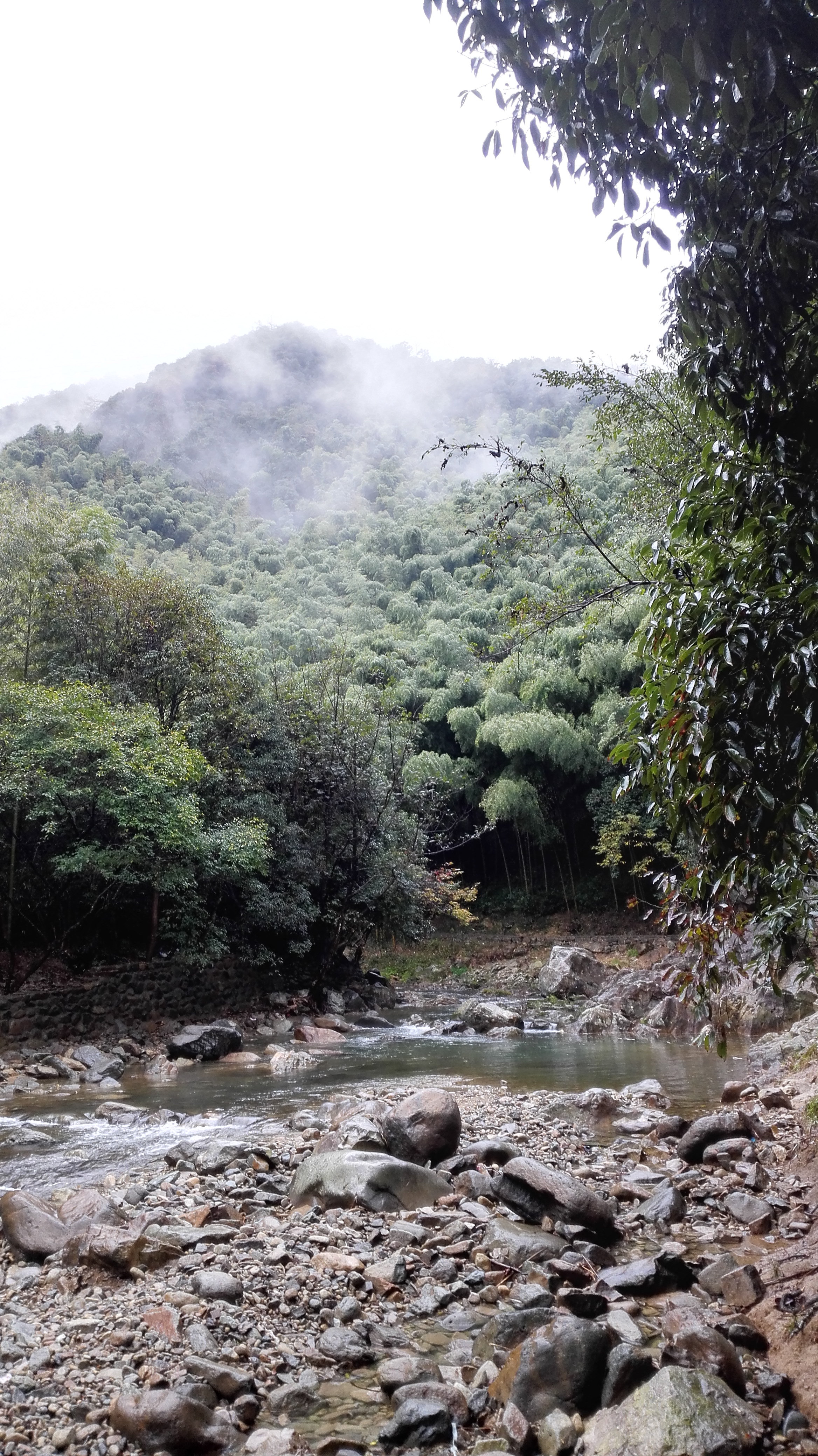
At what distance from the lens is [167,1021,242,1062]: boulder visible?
12367 mm

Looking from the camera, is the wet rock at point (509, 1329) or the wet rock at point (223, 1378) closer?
the wet rock at point (223, 1378)

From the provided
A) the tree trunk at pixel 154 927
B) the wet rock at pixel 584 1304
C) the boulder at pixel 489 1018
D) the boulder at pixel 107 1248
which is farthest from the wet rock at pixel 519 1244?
the tree trunk at pixel 154 927

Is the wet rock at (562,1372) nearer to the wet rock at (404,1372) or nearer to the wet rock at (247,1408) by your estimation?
the wet rock at (404,1372)

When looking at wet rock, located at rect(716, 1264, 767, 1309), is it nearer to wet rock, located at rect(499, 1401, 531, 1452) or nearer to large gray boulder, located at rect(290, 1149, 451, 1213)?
wet rock, located at rect(499, 1401, 531, 1452)

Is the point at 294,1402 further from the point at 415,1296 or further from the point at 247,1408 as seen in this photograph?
the point at 415,1296

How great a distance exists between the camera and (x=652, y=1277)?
13.2 feet

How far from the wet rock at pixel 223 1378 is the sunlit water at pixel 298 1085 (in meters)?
3.47

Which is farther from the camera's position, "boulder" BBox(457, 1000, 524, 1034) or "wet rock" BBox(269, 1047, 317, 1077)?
"boulder" BBox(457, 1000, 524, 1034)

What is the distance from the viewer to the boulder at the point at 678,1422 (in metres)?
2.63

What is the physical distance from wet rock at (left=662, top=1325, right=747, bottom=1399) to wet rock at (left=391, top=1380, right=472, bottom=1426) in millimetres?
745

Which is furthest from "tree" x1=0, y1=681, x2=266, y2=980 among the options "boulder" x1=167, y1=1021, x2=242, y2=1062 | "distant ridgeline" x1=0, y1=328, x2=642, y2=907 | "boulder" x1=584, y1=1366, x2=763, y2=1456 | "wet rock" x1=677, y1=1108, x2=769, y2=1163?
"boulder" x1=584, y1=1366, x2=763, y2=1456

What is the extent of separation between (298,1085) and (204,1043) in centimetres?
289

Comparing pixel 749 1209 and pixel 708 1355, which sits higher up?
pixel 708 1355

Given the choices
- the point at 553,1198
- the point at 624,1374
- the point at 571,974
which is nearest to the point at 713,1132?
the point at 553,1198
